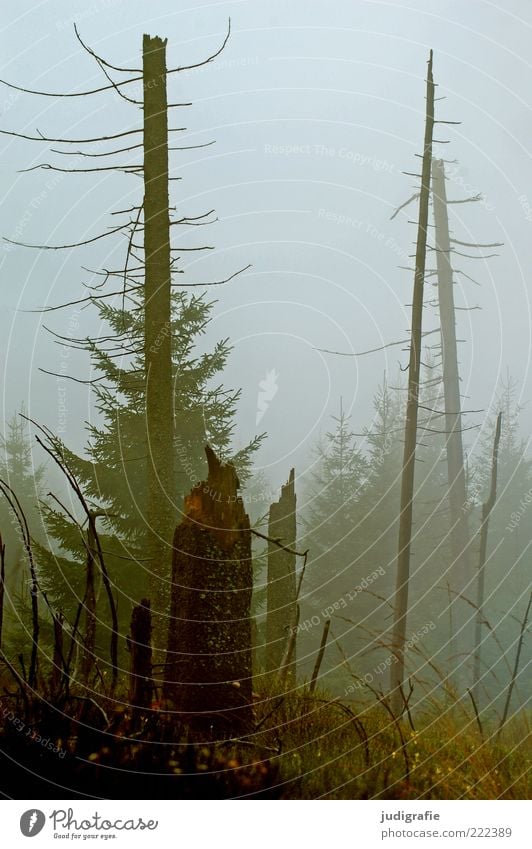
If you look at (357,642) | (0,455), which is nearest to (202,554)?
(357,642)

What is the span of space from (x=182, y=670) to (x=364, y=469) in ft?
51.2

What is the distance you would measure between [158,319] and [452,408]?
449 inches

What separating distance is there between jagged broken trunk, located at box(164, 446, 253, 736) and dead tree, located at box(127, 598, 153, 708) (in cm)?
16

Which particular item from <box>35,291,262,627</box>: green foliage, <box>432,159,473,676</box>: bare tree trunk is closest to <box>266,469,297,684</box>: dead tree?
<box>35,291,262,627</box>: green foliage

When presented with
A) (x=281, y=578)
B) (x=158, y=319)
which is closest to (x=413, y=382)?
(x=281, y=578)

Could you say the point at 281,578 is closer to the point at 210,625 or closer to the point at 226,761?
the point at 210,625

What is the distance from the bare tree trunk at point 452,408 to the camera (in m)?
16.6

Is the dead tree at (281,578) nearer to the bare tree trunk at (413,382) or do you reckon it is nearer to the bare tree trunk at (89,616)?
the bare tree trunk at (413,382)

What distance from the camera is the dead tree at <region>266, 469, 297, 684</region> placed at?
7.40 m

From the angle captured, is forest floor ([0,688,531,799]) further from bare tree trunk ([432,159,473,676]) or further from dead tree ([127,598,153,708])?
bare tree trunk ([432,159,473,676])

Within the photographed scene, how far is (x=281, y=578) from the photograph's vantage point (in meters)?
7.50
